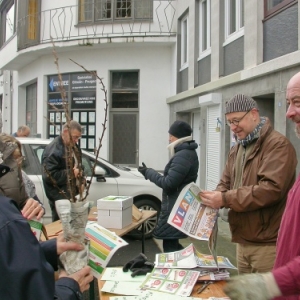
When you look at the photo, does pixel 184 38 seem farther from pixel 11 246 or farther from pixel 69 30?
pixel 11 246

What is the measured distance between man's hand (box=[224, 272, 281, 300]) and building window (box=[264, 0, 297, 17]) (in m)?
6.10

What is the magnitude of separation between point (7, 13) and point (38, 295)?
22.8 m

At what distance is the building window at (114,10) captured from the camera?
48.2 ft

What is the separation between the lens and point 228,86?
9.59 m

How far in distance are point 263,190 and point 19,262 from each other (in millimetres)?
1933

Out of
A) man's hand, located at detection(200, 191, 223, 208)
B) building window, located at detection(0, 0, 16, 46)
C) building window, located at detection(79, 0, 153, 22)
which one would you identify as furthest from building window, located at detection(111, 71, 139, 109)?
man's hand, located at detection(200, 191, 223, 208)

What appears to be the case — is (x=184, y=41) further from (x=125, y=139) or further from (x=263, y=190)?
(x=263, y=190)

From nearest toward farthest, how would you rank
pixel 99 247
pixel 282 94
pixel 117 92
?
1. pixel 99 247
2. pixel 282 94
3. pixel 117 92

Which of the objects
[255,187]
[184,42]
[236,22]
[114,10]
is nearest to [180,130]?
[255,187]

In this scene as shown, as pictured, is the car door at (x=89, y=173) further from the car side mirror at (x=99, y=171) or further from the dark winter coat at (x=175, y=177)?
the dark winter coat at (x=175, y=177)

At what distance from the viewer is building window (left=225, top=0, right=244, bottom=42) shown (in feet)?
31.1

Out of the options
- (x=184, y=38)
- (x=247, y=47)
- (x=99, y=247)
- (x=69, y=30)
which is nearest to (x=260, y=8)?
(x=247, y=47)

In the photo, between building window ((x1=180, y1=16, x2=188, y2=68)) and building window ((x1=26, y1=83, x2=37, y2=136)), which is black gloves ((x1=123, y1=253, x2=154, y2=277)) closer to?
building window ((x1=180, y1=16, x2=188, y2=68))

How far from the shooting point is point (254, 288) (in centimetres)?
191
